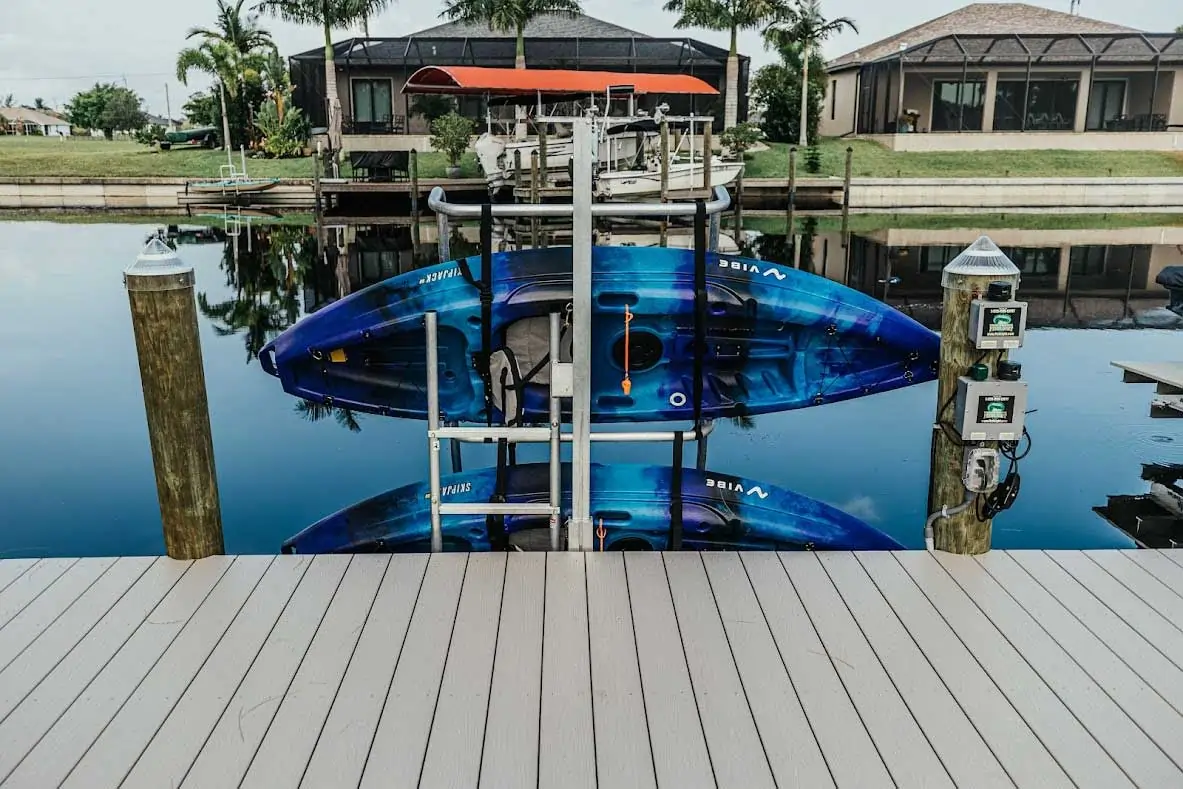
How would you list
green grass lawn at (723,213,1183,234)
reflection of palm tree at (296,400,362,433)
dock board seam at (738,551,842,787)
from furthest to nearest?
green grass lawn at (723,213,1183,234), reflection of palm tree at (296,400,362,433), dock board seam at (738,551,842,787)

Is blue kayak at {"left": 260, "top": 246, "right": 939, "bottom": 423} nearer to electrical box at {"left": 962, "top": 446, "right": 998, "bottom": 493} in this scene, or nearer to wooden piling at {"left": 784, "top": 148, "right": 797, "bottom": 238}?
electrical box at {"left": 962, "top": 446, "right": 998, "bottom": 493}

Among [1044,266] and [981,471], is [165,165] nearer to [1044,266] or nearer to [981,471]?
[1044,266]

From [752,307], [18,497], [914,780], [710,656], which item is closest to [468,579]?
[710,656]

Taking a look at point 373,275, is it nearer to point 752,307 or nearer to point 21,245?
point 21,245

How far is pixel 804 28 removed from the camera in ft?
102

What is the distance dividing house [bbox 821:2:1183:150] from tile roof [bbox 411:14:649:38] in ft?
27.6

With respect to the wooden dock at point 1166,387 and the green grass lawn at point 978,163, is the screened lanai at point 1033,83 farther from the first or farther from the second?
the wooden dock at point 1166,387

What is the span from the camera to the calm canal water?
6.18 metres

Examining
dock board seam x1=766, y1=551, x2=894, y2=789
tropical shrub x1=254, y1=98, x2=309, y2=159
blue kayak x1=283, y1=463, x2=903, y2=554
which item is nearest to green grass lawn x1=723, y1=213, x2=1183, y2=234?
tropical shrub x1=254, y1=98, x2=309, y2=159

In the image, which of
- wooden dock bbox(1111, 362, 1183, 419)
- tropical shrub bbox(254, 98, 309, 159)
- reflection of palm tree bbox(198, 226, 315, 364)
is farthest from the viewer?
tropical shrub bbox(254, 98, 309, 159)

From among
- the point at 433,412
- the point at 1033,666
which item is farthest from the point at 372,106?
the point at 1033,666

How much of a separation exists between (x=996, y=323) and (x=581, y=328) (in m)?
1.37

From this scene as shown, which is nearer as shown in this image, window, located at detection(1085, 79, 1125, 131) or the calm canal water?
the calm canal water

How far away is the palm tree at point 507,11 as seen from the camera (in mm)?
28234
